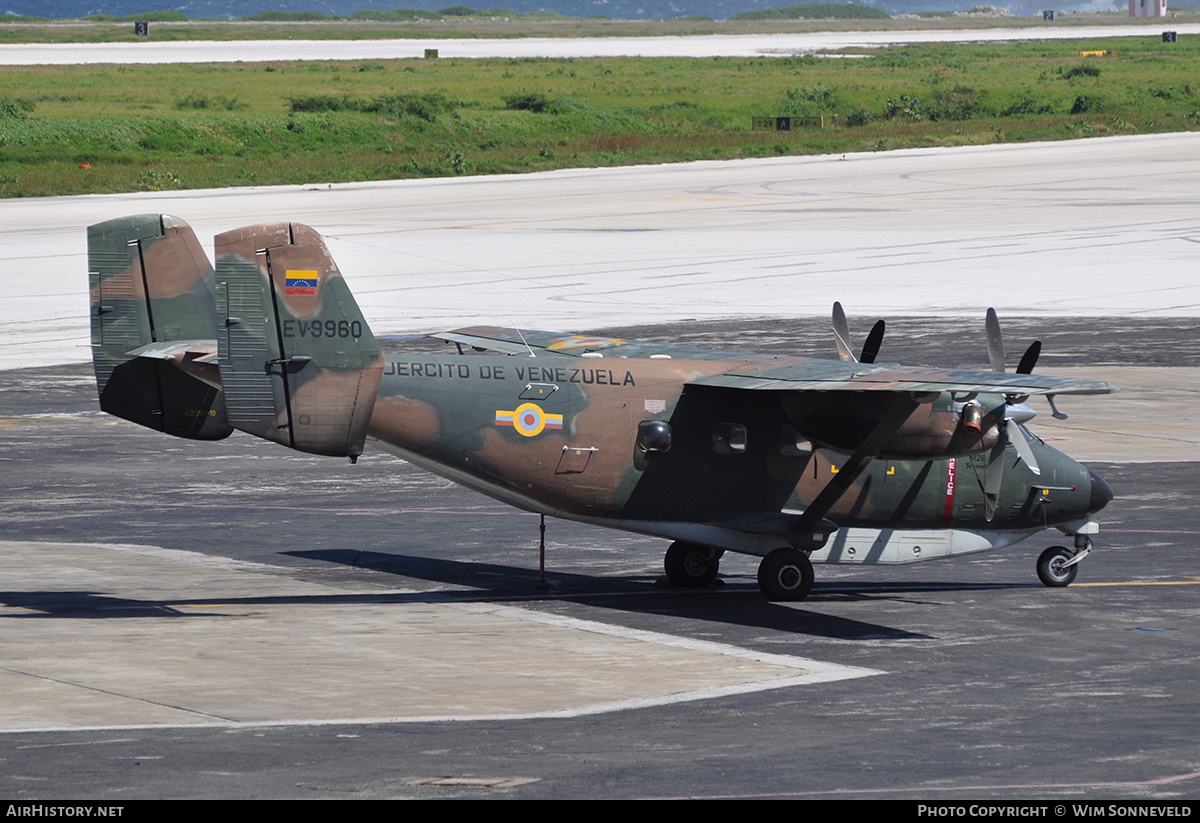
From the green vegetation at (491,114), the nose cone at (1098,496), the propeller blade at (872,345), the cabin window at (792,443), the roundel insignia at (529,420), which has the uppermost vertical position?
the green vegetation at (491,114)

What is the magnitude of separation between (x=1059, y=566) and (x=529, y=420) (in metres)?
7.35

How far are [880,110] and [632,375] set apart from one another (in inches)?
4215

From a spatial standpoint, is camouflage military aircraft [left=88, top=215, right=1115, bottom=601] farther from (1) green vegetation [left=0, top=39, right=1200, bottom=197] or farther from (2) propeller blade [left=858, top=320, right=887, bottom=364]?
(1) green vegetation [left=0, top=39, right=1200, bottom=197]

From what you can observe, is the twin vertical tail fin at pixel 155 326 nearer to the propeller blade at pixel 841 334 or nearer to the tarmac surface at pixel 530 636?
the tarmac surface at pixel 530 636

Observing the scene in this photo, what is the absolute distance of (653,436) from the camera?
66.3ft

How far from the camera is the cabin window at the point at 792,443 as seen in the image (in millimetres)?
20359

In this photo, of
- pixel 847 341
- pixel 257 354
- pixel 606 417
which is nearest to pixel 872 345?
pixel 847 341

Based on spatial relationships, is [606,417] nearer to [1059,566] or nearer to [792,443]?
[792,443]

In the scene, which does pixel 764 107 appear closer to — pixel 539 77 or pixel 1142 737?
pixel 539 77

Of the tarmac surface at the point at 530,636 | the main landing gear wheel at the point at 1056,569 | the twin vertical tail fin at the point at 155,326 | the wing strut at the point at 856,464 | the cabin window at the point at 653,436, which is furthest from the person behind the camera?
the main landing gear wheel at the point at 1056,569

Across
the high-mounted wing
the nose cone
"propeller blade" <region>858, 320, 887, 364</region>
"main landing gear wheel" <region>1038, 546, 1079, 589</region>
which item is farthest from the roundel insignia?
the nose cone

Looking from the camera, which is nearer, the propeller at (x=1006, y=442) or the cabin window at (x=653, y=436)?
the propeller at (x=1006, y=442)

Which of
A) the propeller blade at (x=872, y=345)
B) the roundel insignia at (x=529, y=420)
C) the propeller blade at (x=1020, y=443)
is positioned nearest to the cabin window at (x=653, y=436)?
the roundel insignia at (x=529, y=420)

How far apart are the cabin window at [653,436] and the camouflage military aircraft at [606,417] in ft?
0.08
